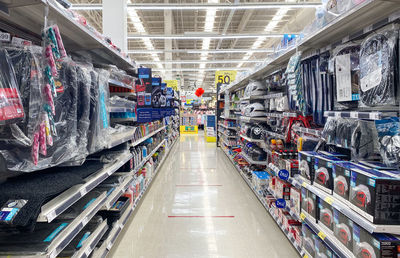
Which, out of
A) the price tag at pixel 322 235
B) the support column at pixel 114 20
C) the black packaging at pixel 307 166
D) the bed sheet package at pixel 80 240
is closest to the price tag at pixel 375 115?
the black packaging at pixel 307 166

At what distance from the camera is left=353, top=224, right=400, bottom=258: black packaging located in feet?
4.32

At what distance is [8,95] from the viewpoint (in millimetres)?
1071

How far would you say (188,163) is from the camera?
7.33m

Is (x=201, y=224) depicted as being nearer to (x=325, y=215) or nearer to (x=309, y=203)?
(x=309, y=203)

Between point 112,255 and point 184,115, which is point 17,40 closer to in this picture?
point 112,255

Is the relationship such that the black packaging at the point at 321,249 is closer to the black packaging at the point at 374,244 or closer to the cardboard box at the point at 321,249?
the cardboard box at the point at 321,249

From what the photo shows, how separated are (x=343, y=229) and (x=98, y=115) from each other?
77.8 inches

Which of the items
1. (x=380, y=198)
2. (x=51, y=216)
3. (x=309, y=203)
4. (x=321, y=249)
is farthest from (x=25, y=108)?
(x=321, y=249)

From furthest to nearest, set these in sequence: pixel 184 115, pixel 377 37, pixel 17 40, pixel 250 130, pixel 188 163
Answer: pixel 184 115 → pixel 188 163 → pixel 250 130 → pixel 377 37 → pixel 17 40

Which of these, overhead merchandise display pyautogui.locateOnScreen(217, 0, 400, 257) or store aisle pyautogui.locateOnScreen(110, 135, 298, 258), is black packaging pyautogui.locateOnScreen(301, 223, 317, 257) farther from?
store aisle pyautogui.locateOnScreen(110, 135, 298, 258)

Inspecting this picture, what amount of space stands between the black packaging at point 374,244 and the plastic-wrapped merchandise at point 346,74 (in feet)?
3.09

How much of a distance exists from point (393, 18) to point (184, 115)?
15.6 meters

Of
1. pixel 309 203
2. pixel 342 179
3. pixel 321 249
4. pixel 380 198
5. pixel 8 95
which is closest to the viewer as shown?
pixel 8 95

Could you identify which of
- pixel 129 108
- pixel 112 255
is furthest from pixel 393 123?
pixel 112 255
